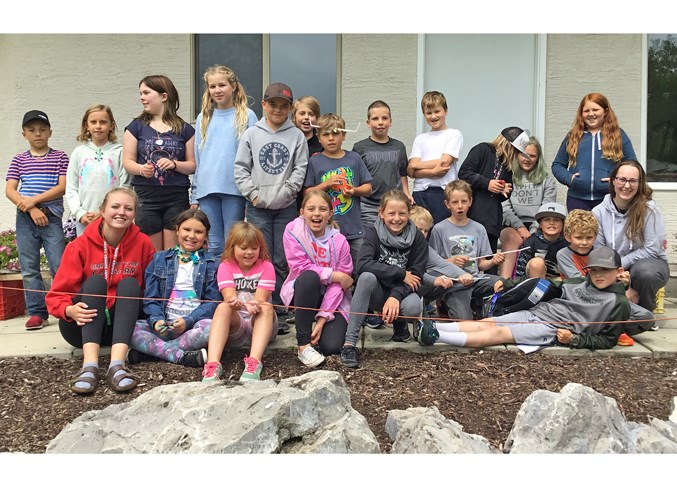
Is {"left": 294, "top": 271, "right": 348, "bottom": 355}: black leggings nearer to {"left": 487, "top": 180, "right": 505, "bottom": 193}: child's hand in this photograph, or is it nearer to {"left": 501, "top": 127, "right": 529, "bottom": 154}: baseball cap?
{"left": 487, "top": 180, "right": 505, "bottom": 193}: child's hand

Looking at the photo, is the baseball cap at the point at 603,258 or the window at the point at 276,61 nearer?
the baseball cap at the point at 603,258

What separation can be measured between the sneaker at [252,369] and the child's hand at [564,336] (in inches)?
80.2

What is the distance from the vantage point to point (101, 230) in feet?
14.6

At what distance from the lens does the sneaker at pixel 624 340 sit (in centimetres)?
465

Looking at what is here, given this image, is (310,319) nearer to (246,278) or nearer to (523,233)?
(246,278)

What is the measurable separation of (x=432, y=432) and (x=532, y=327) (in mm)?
2061

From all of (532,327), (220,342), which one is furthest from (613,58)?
(220,342)

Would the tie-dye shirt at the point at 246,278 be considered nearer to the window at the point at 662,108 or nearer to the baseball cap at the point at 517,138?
the baseball cap at the point at 517,138

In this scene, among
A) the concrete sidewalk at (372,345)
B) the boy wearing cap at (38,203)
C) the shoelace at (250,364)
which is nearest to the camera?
the shoelace at (250,364)

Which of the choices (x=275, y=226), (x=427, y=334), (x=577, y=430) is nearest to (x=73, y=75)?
(x=275, y=226)

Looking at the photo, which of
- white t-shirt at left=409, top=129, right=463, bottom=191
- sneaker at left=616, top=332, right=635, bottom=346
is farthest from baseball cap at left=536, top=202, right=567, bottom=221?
sneaker at left=616, top=332, right=635, bottom=346

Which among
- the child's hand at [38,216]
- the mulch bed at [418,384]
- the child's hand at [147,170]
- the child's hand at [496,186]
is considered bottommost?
the mulch bed at [418,384]

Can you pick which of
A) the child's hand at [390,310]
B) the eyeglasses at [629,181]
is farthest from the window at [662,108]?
the child's hand at [390,310]

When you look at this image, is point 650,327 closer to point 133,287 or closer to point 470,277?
point 470,277
